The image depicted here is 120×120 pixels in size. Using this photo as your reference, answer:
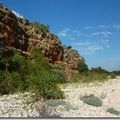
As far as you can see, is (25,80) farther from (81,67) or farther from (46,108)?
(81,67)

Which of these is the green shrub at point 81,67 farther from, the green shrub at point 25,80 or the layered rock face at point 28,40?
the green shrub at point 25,80

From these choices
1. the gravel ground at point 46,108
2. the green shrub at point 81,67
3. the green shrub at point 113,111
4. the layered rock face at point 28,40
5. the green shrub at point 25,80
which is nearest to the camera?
the gravel ground at point 46,108

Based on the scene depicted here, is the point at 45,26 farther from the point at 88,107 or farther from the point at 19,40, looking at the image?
the point at 88,107

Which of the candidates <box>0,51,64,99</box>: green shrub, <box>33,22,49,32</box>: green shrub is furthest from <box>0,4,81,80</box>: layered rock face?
<box>0,51,64,99</box>: green shrub

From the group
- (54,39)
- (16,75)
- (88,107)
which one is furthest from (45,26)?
(88,107)

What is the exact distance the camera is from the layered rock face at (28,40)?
3194 cm

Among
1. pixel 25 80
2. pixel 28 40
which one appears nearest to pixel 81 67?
pixel 28 40

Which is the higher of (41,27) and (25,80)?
(41,27)

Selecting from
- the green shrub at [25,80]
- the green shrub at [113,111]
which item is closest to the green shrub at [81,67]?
the green shrub at [25,80]

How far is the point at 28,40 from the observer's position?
3497 centimetres

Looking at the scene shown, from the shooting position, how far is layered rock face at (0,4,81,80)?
31.9 m

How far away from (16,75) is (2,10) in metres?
13.5

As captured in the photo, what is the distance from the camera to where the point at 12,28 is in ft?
107

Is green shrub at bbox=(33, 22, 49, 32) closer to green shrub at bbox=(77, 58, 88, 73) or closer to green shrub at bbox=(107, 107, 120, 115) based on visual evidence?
green shrub at bbox=(77, 58, 88, 73)
